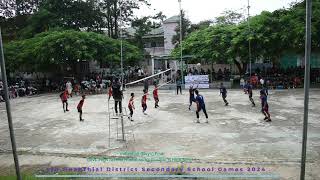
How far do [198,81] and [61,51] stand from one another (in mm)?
11881

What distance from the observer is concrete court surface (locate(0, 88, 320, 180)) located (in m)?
9.92

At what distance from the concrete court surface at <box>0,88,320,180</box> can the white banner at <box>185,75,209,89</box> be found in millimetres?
8483

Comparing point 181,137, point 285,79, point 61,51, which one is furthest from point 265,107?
point 61,51

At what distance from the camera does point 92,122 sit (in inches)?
634

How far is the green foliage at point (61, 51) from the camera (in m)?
28.8

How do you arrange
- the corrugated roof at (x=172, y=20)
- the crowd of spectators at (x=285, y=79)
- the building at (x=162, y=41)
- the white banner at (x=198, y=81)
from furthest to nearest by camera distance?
the building at (x=162, y=41), the corrugated roof at (x=172, y=20), the white banner at (x=198, y=81), the crowd of spectators at (x=285, y=79)

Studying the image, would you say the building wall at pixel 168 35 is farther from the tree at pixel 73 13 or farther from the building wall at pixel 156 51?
the tree at pixel 73 13

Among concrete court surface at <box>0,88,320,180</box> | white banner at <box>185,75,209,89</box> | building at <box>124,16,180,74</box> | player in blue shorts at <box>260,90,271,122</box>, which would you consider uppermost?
building at <box>124,16,180,74</box>

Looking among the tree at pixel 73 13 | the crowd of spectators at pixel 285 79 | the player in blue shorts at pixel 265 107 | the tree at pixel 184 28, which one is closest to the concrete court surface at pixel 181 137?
the player in blue shorts at pixel 265 107

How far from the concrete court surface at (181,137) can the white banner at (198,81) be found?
8483mm

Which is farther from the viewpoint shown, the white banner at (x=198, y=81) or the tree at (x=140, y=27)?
the tree at (x=140, y=27)

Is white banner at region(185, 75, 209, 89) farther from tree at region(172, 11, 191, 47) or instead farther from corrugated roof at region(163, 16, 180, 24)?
corrugated roof at region(163, 16, 180, 24)

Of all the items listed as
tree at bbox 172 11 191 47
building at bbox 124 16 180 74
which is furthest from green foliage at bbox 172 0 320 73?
building at bbox 124 16 180 74

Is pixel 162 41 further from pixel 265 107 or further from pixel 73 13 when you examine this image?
pixel 265 107
